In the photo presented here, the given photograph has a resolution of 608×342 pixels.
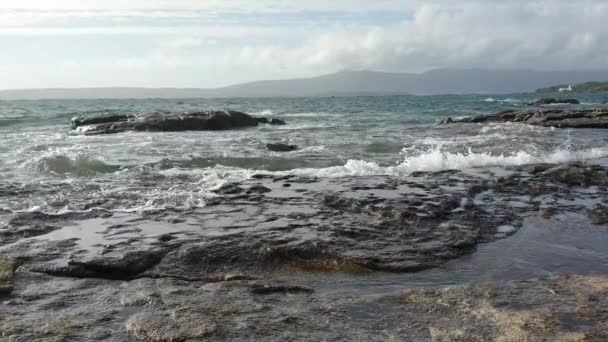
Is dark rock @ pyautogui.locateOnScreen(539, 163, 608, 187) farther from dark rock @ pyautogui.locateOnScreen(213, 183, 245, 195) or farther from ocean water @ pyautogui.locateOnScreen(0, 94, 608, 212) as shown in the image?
dark rock @ pyautogui.locateOnScreen(213, 183, 245, 195)

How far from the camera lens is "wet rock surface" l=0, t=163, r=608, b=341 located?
4.95 meters

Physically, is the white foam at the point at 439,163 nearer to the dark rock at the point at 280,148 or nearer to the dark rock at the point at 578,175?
the dark rock at the point at 578,175

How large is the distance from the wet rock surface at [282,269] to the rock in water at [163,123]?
1807 cm

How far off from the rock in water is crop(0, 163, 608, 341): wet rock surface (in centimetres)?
1807

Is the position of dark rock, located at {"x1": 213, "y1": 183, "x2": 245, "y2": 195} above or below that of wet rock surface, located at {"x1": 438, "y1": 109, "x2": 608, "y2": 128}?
below

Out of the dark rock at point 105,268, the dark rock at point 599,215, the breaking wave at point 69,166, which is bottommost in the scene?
the breaking wave at point 69,166

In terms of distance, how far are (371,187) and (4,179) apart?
8.91m

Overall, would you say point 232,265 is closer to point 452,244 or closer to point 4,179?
point 452,244

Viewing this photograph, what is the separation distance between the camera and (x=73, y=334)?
15.7 feet

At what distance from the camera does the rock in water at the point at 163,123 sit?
2866 centimetres

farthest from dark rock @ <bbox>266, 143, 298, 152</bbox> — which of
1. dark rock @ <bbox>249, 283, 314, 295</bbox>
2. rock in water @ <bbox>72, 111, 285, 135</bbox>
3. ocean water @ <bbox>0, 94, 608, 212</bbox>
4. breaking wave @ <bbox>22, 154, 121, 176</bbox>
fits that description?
dark rock @ <bbox>249, 283, 314, 295</bbox>

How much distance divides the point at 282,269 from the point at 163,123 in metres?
24.3

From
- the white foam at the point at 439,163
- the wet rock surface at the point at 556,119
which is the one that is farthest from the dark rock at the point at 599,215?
the wet rock surface at the point at 556,119

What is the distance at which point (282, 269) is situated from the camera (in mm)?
6801
